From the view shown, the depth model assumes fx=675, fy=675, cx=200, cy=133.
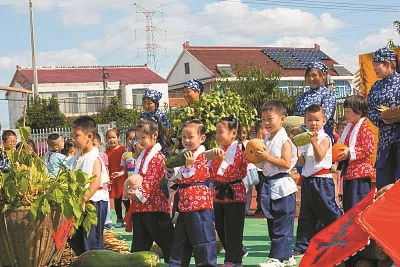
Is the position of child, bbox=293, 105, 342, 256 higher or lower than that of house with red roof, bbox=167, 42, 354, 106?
lower

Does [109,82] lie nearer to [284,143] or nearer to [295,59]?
[295,59]

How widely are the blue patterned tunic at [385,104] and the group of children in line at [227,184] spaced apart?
11 millimetres

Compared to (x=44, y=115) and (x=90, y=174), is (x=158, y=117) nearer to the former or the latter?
(x=90, y=174)

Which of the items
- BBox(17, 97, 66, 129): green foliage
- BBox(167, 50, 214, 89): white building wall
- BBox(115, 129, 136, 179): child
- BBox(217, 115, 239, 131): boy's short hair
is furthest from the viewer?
BBox(167, 50, 214, 89): white building wall

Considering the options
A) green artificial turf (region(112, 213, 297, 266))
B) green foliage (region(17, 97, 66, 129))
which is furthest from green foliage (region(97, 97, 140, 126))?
green artificial turf (region(112, 213, 297, 266))

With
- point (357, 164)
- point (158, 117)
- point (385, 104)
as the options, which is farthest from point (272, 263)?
point (158, 117)

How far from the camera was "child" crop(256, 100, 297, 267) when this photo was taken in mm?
5883

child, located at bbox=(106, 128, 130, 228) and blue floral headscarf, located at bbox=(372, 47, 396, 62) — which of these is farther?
child, located at bbox=(106, 128, 130, 228)

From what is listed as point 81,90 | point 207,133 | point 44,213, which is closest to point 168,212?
point 207,133

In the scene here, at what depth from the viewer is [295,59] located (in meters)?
51.6

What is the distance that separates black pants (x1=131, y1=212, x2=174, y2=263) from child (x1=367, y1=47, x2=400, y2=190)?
198 centimetres

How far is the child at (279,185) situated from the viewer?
5.88 metres

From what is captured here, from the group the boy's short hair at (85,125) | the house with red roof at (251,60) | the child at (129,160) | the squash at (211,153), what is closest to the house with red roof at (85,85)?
the house with red roof at (251,60)

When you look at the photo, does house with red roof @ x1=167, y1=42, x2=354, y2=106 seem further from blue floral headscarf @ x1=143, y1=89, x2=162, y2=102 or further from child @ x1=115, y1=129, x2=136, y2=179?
blue floral headscarf @ x1=143, y1=89, x2=162, y2=102
